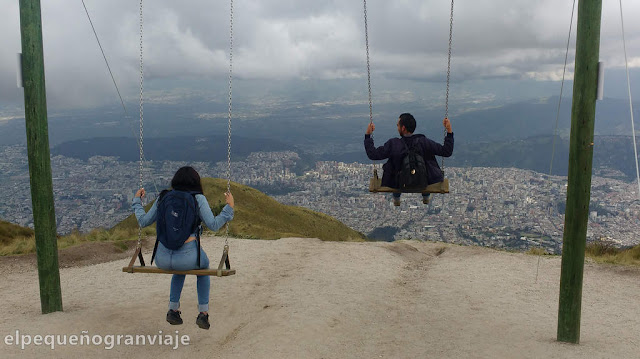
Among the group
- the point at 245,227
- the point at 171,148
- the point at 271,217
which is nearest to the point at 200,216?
the point at 245,227

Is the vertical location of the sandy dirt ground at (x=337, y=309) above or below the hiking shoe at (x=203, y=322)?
below

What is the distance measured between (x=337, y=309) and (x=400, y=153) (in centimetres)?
303

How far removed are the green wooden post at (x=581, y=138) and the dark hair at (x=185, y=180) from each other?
15.7ft

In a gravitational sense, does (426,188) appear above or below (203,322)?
above

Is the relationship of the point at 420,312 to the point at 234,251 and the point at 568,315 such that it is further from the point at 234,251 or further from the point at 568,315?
the point at 234,251

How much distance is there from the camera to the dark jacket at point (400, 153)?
7.98 m

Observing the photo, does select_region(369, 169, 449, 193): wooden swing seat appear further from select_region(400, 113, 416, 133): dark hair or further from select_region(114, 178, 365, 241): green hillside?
select_region(114, 178, 365, 241): green hillside

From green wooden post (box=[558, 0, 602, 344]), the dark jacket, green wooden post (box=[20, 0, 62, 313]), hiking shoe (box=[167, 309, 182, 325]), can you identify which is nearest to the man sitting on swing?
the dark jacket

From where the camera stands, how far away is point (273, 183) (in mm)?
96562

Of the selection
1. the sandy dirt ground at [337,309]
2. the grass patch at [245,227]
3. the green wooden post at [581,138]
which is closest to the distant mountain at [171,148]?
the grass patch at [245,227]

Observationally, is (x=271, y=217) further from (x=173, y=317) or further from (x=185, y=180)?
(x=185, y=180)

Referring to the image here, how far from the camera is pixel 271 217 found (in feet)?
89.5

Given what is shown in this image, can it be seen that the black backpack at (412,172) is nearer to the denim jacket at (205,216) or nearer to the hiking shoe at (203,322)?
the denim jacket at (205,216)

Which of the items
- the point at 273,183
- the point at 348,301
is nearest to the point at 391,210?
the point at 273,183
